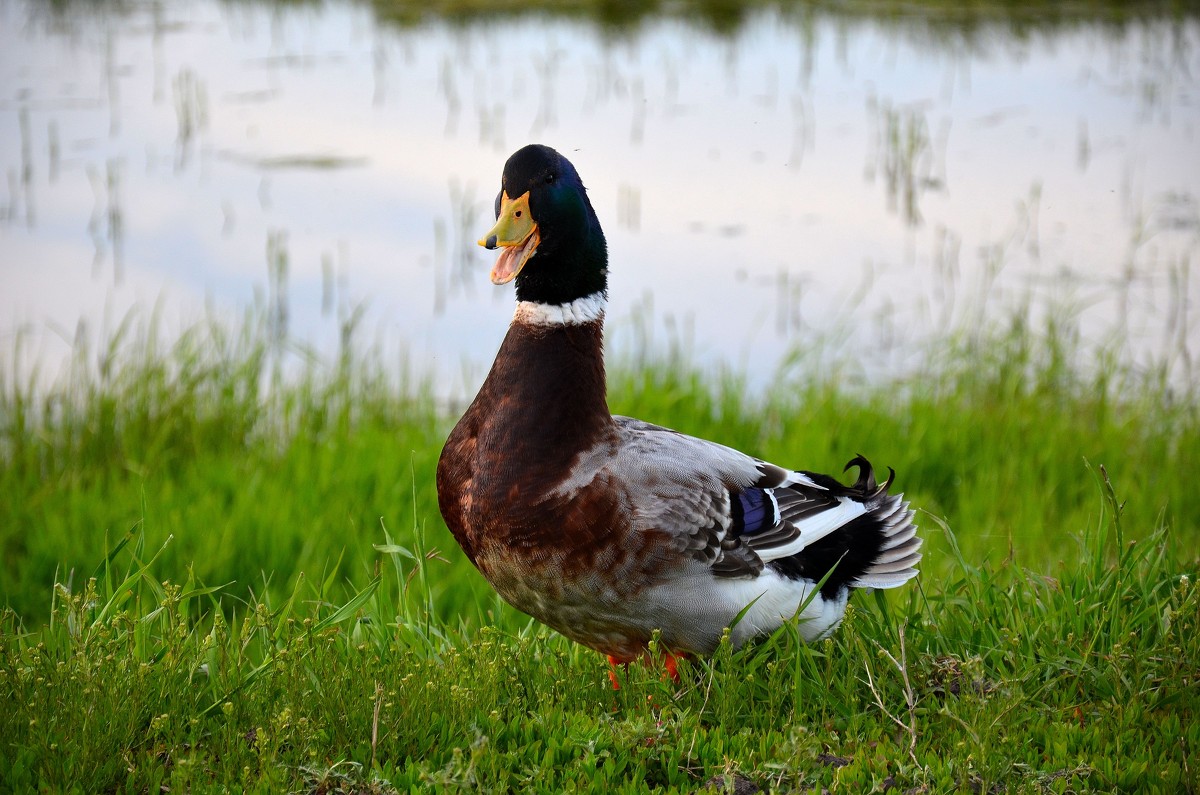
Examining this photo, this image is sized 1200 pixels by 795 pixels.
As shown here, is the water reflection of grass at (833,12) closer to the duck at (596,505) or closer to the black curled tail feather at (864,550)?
the black curled tail feather at (864,550)

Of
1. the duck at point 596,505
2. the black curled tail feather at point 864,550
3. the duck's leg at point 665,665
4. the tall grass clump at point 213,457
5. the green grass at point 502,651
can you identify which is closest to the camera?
the green grass at point 502,651

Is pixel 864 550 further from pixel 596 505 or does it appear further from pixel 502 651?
pixel 502 651

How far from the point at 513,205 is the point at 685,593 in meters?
1.01

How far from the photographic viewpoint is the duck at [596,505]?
9.08ft

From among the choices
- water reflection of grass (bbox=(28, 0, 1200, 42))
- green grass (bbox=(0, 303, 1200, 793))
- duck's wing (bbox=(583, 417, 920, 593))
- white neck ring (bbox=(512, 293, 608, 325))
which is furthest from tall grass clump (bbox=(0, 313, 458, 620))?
water reflection of grass (bbox=(28, 0, 1200, 42))

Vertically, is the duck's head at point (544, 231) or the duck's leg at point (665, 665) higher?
the duck's head at point (544, 231)

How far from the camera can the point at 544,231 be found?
295 cm

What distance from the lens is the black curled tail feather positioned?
120 inches

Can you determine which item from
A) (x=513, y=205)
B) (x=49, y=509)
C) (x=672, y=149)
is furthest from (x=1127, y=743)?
(x=672, y=149)

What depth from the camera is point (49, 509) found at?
184 inches

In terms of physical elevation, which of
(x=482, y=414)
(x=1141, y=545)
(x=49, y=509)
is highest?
(x=482, y=414)

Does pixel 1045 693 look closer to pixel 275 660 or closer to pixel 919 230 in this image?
pixel 275 660

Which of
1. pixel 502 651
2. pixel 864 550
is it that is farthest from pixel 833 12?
pixel 502 651

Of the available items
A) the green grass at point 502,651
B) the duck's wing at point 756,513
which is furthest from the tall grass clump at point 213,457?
the duck's wing at point 756,513
